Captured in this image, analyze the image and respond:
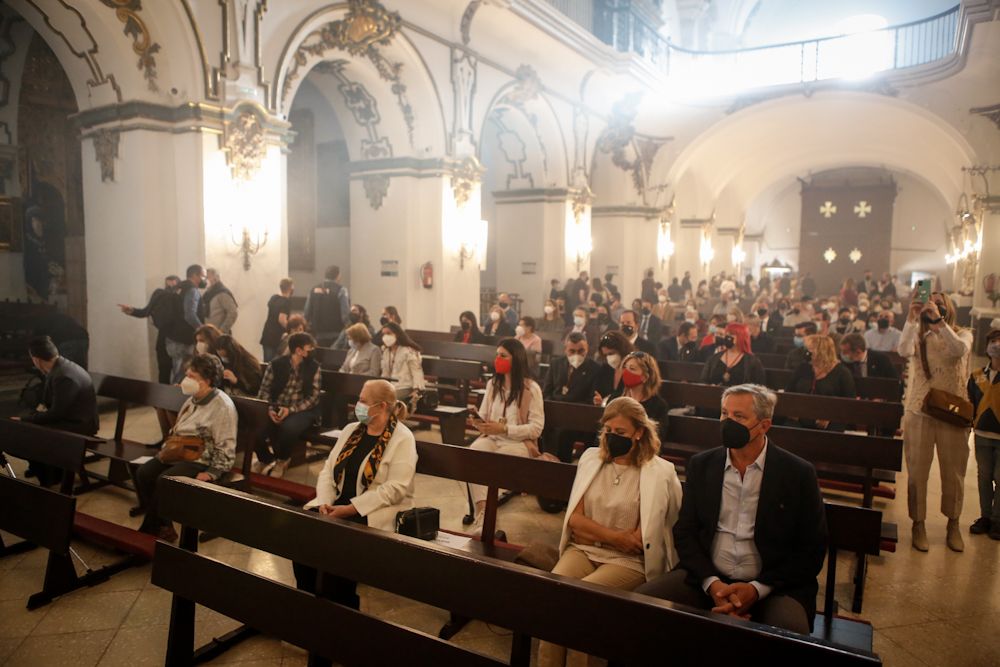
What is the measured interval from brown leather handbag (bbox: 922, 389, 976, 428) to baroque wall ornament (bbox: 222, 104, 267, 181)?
7932mm

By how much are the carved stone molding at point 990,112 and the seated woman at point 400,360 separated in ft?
50.4

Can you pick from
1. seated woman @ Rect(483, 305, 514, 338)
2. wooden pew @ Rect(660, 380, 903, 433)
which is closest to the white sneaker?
wooden pew @ Rect(660, 380, 903, 433)

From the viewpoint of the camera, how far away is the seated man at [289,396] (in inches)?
243

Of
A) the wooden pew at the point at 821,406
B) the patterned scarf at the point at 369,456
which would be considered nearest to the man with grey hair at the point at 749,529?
the patterned scarf at the point at 369,456

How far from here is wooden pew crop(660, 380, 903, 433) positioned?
18.8ft

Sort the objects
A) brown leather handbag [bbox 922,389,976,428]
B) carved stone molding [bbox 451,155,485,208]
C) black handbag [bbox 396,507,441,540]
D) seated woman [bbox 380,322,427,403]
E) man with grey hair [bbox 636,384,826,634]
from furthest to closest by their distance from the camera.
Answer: carved stone molding [bbox 451,155,485,208] → seated woman [bbox 380,322,427,403] → brown leather handbag [bbox 922,389,976,428] → black handbag [bbox 396,507,441,540] → man with grey hair [bbox 636,384,826,634]

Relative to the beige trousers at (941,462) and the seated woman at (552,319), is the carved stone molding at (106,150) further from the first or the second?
the beige trousers at (941,462)

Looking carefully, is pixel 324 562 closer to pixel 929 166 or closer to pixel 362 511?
pixel 362 511

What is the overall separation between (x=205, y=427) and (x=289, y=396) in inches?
52.9

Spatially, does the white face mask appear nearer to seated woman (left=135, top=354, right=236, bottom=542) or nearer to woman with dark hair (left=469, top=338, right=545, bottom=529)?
seated woman (left=135, top=354, right=236, bottom=542)

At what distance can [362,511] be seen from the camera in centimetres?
382

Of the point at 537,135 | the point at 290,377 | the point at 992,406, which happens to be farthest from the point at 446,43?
the point at 992,406

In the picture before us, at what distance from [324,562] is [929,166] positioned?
26.5m

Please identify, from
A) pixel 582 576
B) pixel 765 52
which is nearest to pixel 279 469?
pixel 582 576
